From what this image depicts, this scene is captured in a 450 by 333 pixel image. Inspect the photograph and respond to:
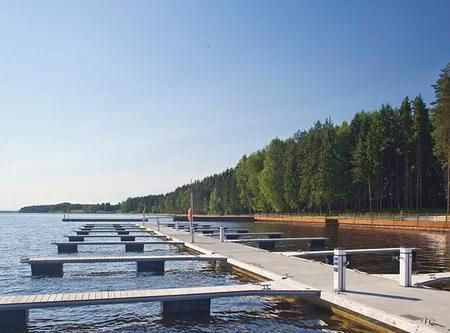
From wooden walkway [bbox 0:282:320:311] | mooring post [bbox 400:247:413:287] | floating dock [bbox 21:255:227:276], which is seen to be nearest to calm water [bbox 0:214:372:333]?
wooden walkway [bbox 0:282:320:311]

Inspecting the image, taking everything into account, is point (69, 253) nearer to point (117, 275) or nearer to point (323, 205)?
point (117, 275)

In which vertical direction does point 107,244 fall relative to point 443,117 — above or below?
below

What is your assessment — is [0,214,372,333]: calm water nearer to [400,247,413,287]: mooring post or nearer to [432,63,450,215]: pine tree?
[400,247,413,287]: mooring post

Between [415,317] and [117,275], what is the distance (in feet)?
43.4

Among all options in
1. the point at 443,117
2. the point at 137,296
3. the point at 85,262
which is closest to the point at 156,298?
the point at 137,296

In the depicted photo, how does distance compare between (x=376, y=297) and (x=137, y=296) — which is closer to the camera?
(x=376, y=297)

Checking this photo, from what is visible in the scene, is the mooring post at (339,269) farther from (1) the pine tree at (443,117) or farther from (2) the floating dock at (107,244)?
(1) the pine tree at (443,117)

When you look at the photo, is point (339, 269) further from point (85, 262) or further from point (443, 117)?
point (443, 117)

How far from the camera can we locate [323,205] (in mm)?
89375

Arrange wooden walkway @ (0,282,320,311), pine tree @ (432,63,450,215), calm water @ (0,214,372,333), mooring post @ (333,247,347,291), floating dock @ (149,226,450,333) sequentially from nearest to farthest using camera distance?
floating dock @ (149,226,450,333)
calm water @ (0,214,372,333)
wooden walkway @ (0,282,320,311)
mooring post @ (333,247,347,291)
pine tree @ (432,63,450,215)

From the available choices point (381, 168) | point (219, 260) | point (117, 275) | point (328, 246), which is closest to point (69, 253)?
point (117, 275)

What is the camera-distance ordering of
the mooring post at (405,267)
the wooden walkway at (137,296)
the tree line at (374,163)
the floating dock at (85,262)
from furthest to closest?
the tree line at (374,163) < the floating dock at (85,262) < the mooring post at (405,267) < the wooden walkway at (137,296)

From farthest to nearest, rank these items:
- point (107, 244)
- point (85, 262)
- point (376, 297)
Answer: point (107, 244), point (85, 262), point (376, 297)

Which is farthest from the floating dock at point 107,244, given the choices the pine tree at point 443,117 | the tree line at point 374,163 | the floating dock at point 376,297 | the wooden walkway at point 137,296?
the pine tree at point 443,117
